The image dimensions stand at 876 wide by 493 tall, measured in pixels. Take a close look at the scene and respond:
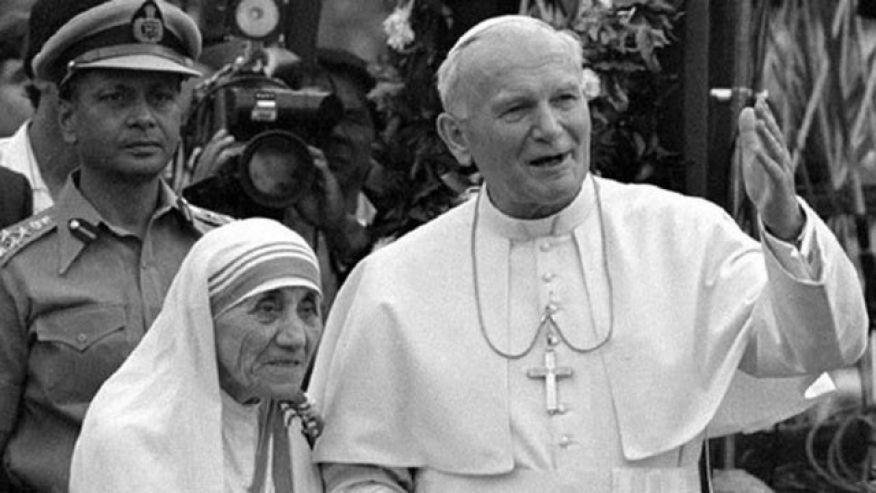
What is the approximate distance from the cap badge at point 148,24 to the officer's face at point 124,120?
129 millimetres

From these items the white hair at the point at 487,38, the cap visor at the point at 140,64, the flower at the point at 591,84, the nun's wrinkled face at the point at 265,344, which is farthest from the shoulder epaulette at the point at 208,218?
the flower at the point at 591,84

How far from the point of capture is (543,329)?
605 cm

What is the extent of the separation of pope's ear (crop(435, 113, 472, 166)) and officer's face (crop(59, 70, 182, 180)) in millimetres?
703

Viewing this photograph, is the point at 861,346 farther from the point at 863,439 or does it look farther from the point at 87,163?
the point at 863,439

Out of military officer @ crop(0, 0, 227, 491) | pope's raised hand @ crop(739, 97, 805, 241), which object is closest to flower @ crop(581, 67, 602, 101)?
military officer @ crop(0, 0, 227, 491)

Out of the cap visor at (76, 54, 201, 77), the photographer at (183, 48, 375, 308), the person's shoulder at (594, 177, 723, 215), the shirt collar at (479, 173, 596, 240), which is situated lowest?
the photographer at (183, 48, 375, 308)

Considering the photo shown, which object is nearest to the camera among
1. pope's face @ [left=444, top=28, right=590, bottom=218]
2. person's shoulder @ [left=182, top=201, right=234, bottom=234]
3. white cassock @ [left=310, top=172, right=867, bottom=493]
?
white cassock @ [left=310, top=172, right=867, bottom=493]

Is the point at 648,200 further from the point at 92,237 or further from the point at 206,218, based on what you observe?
the point at 92,237

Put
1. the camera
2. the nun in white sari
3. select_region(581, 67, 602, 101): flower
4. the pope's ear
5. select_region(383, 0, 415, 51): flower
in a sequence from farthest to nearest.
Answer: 1. select_region(383, 0, 415, 51): flower
2. select_region(581, 67, 602, 101): flower
3. the camera
4. the pope's ear
5. the nun in white sari

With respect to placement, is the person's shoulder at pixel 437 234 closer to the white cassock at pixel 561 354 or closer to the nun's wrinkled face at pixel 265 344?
the white cassock at pixel 561 354

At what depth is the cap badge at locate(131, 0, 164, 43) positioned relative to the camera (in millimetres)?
6688

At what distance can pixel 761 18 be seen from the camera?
8.24 metres

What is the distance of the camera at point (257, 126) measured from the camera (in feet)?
25.0

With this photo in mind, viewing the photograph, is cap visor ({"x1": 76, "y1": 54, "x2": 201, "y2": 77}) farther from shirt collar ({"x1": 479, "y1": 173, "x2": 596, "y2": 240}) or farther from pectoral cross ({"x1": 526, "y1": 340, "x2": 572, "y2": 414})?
pectoral cross ({"x1": 526, "y1": 340, "x2": 572, "y2": 414})
